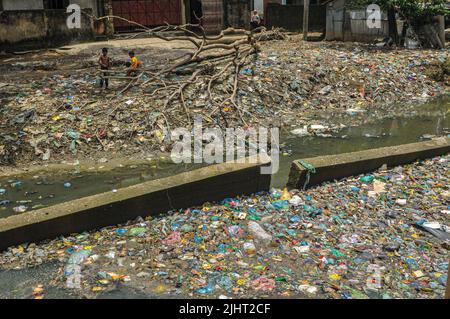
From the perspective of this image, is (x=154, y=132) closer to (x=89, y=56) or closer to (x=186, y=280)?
(x=186, y=280)

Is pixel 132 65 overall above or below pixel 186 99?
above

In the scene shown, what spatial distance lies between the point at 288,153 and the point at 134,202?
10.7ft

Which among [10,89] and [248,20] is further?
[248,20]

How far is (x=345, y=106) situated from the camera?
8820 mm

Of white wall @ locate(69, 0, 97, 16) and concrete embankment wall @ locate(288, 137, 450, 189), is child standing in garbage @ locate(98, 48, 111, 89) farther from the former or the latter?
white wall @ locate(69, 0, 97, 16)

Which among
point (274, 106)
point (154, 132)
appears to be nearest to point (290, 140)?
point (274, 106)

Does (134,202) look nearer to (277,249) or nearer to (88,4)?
(277,249)

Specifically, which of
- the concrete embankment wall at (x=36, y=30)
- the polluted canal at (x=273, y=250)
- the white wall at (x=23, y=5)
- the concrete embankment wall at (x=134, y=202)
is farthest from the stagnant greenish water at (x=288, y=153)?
the white wall at (x=23, y=5)

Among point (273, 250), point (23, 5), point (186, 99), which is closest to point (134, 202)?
point (273, 250)

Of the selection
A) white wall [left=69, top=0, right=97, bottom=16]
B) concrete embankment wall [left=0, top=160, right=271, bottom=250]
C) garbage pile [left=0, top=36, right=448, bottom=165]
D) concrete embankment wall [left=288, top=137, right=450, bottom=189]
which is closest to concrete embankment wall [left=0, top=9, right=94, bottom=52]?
white wall [left=69, top=0, right=97, bottom=16]

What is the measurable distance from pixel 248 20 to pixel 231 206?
1409 cm

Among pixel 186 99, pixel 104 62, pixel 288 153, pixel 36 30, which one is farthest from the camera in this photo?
pixel 36 30

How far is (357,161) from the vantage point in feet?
15.9

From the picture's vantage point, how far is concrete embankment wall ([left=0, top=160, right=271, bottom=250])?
357 centimetres
